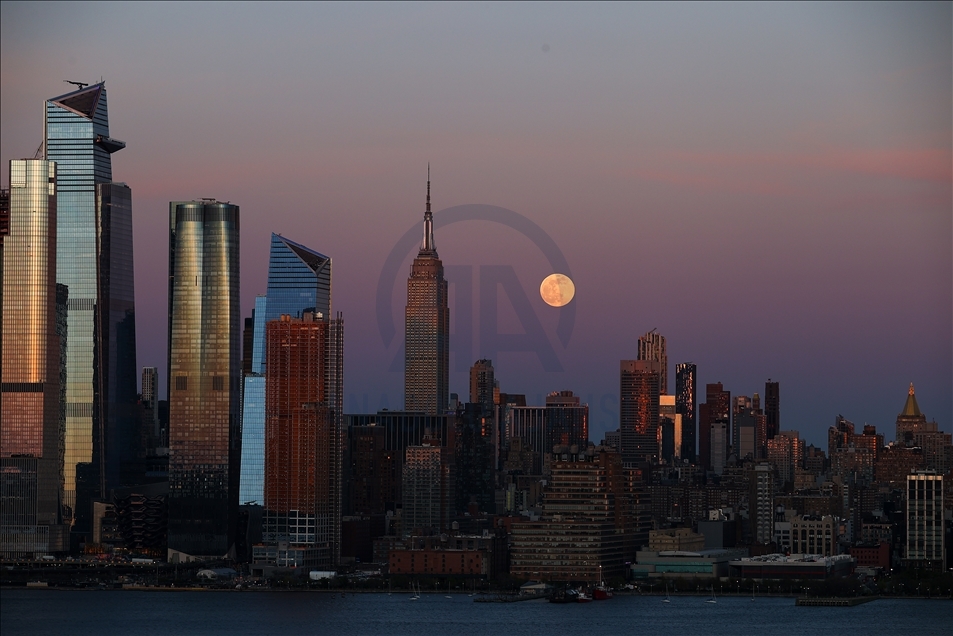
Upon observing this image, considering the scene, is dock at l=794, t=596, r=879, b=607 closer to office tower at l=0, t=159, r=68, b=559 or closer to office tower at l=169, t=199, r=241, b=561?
office tower at l=169, t=199, r=241, b=561

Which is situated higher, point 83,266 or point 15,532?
point 83,266

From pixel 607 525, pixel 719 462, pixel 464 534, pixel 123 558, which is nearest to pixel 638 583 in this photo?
pixel 607 525

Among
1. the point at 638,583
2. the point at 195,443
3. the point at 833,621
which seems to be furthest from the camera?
the point at 195,443

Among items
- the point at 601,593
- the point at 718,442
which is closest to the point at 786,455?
the point at 718,442

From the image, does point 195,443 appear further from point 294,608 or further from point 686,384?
point 686,384

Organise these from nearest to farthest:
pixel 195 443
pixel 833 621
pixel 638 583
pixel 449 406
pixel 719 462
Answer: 1. pixel 833 621
2. pixel 638 583
3. pixel 195 443
4. pixel 449 406
5. pixel 719 462

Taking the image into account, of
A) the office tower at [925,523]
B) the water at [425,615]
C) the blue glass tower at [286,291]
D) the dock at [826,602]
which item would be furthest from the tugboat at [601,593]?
the blue glass tower at [286,291]

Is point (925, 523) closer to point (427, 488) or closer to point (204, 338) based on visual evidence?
point (427, 488)
